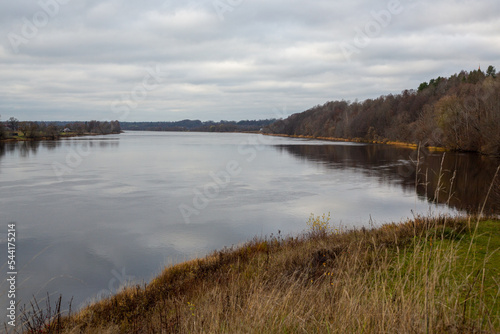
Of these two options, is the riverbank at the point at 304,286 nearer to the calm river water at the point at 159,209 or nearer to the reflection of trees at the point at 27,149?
the calm river water at the point at 159,209

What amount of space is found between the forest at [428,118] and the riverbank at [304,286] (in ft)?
21.5

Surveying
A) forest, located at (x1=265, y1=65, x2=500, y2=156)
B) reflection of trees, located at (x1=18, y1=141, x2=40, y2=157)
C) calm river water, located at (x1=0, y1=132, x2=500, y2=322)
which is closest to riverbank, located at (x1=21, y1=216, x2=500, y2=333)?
calm river water, located at (x1=0, y1=132, x2=500, y2=322)

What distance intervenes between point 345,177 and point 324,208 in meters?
12.7

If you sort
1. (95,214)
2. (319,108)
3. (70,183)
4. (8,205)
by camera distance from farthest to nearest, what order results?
(319,108)
(70,183)
(8,205)
(95,214)

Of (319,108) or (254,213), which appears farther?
(319,108)

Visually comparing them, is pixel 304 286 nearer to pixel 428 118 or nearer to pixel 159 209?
pixel 159 209

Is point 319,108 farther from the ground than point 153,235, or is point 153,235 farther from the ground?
point 319,108

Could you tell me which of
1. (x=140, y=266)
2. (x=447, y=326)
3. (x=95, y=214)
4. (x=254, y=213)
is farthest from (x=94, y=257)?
(x=447, y=326)

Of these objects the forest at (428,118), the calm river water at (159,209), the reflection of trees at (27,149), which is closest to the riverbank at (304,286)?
the calm river water at (159,209)

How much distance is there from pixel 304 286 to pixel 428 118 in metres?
68.9

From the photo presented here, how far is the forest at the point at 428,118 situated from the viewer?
49.9 metres

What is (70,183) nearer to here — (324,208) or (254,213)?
(254,213)

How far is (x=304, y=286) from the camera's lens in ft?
21.3

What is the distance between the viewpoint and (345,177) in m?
31.3
